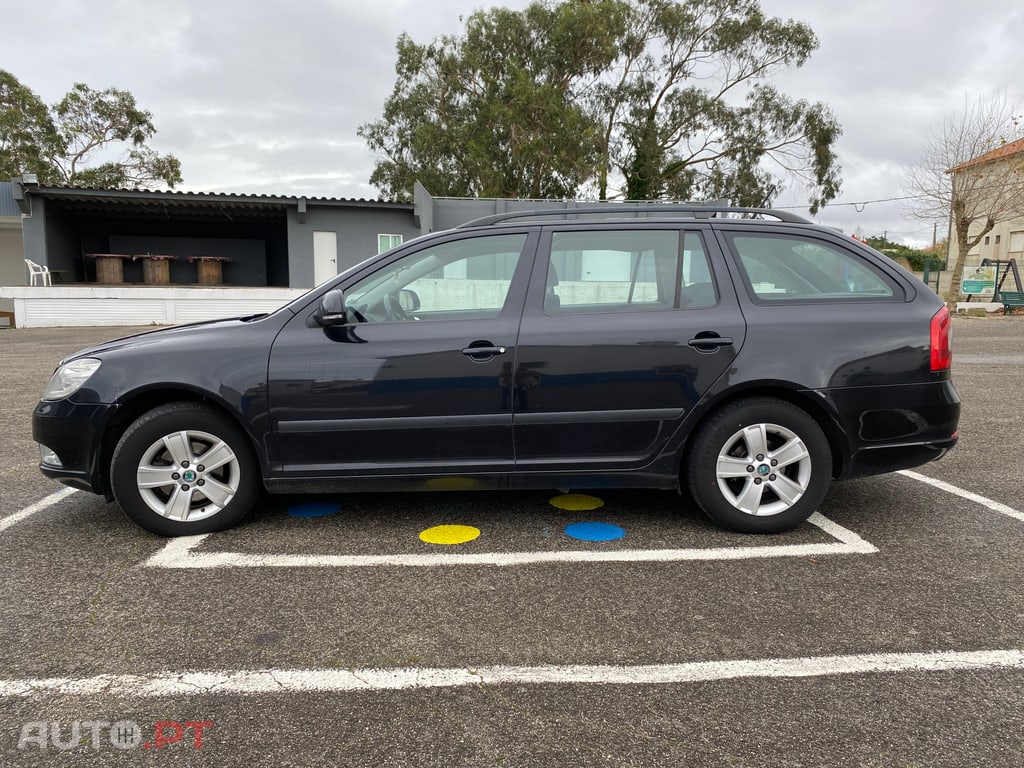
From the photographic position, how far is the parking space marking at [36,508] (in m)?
3.75

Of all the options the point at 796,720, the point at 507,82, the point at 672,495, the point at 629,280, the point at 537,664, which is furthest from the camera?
the point at 507,82

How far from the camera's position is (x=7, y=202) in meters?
21.6

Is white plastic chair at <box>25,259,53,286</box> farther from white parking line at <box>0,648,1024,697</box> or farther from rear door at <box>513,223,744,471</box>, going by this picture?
white parking line at <box>0,648,1024,697</box>

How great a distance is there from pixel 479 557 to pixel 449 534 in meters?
0.35

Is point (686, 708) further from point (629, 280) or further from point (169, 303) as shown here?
point (169, 303)

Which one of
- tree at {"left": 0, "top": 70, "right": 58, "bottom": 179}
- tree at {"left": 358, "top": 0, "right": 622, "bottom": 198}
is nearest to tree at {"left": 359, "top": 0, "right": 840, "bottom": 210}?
tree at {"left": 358, "top": 0, "right": 622, "bottom": 198}

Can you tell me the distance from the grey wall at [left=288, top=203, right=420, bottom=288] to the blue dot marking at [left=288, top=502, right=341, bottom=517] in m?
17.9

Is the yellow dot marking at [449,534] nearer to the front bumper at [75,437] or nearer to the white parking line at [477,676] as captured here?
the white parking line at [477,676]

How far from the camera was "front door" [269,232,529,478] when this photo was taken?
3.37 metres

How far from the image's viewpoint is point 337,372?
11.1 feet

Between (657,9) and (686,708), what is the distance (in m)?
33.6

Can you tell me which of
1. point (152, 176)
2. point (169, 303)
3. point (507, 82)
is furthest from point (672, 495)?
point (152, 176)

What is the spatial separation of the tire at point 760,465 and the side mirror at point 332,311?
187 cm

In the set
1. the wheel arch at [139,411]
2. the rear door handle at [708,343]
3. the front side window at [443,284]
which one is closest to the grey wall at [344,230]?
the front side window at [443,284]
